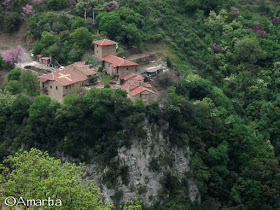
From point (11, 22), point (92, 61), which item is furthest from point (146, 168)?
point (11, 22)

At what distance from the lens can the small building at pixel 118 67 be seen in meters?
53.9

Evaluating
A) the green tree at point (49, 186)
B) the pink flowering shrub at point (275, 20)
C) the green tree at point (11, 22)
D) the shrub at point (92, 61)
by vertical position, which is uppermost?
the green tree at point (49, 186)

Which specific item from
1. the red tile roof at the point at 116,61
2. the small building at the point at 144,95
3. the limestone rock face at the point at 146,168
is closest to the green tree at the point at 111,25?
the red tile roof at the point at 116,61

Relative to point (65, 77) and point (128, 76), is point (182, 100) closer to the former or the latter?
point (128, 76)

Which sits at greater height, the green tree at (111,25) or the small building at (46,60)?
the green tree at (111,25)

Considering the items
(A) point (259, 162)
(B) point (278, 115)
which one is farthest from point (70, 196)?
(B) point (278, 115)

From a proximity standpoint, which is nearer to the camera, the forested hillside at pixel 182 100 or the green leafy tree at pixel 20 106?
the forested hillside at pixel 182 100

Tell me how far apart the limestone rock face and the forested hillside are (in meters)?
0.63

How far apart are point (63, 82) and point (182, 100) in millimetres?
13630

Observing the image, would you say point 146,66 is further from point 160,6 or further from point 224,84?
point 160,6

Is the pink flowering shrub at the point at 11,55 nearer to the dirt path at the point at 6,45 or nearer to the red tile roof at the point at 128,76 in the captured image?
the dirt path at the point at 6,45

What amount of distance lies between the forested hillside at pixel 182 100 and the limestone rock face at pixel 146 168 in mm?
631

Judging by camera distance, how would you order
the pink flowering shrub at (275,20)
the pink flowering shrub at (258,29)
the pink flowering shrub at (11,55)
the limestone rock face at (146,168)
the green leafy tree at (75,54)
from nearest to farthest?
the limestone rock face at (146,168) < the green leafy tree at (75,54) < the pink flowering shrub at (11,55) < the pink flowering shrub at (258,29) < the pink flowering shrub at (275,20)

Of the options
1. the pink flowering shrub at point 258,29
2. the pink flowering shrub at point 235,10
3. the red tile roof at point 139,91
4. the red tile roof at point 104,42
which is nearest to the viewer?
the red tile roof at point 139,91
